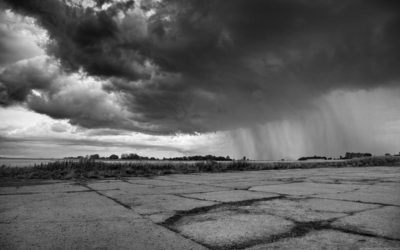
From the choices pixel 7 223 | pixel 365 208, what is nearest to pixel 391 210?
pixel 365 208

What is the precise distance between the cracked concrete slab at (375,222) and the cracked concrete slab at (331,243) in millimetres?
154

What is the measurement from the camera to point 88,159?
9.70 metres

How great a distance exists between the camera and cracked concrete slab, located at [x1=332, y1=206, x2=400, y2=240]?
6.25 feet

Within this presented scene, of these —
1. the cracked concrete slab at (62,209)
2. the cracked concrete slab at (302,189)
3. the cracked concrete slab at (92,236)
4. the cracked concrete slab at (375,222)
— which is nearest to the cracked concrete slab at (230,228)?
the cracked concrete slab at (92,236)

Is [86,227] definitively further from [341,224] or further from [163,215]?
[341,224]

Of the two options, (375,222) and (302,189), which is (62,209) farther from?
(302,189)

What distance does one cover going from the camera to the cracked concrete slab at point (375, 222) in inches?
75.0

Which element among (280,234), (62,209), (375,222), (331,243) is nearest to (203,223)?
(280,234)

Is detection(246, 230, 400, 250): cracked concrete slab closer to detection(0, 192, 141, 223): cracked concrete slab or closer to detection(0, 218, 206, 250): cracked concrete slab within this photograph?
detection(0, 218, 206, 250): cracked concrete slab

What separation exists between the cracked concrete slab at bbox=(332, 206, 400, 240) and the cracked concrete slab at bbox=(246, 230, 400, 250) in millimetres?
154

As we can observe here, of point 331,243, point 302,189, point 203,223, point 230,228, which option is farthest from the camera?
point 302,189

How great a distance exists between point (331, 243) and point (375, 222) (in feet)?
2.28

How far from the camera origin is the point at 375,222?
215 cm

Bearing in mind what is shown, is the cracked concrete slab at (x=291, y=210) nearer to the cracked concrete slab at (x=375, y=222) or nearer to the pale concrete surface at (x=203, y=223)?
the pale concrete surface at (x=203, y=223)
